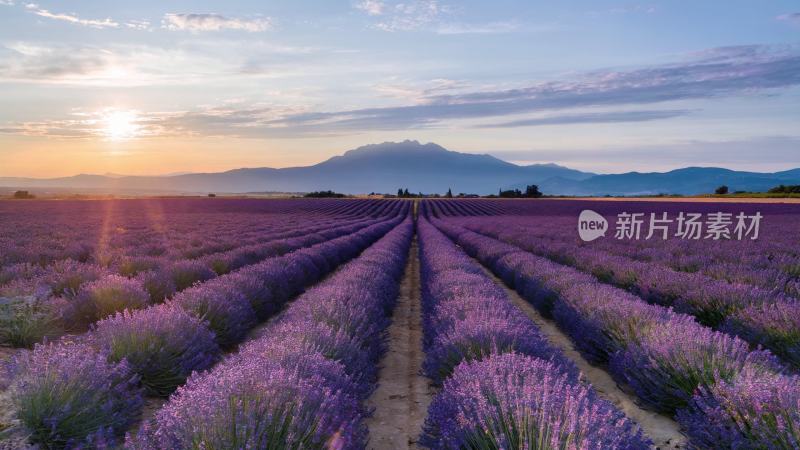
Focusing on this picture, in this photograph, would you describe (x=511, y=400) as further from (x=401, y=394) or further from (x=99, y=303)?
(x=99, y=303)

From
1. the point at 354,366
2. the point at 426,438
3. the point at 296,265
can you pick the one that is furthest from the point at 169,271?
the point at 426,438

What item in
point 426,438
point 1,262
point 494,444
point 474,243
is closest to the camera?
point 494,444

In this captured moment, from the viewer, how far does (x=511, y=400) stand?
2.49 meters

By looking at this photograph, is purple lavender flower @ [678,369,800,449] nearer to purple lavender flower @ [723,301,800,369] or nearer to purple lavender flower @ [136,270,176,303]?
purple lavender flower @ [723,301,800,369]

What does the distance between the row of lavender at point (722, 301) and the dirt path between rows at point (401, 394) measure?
3.12 m

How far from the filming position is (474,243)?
15.6m

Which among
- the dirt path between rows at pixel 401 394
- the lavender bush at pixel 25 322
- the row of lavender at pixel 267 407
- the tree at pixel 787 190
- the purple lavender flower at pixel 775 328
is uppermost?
the tree at pixel 787 190

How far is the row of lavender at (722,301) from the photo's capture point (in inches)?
185

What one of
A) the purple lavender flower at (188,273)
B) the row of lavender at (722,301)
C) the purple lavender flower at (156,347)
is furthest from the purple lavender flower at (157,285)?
the row of lavender at (722,301)

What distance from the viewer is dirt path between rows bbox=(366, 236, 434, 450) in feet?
11.3

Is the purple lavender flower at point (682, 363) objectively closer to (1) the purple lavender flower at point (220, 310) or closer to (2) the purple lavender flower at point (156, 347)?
(2) the purple lavender flower at point (156, 347)

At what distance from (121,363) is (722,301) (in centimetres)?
591

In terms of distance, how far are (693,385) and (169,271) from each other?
6.84 m

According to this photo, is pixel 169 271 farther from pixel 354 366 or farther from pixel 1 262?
pixel 354 366
